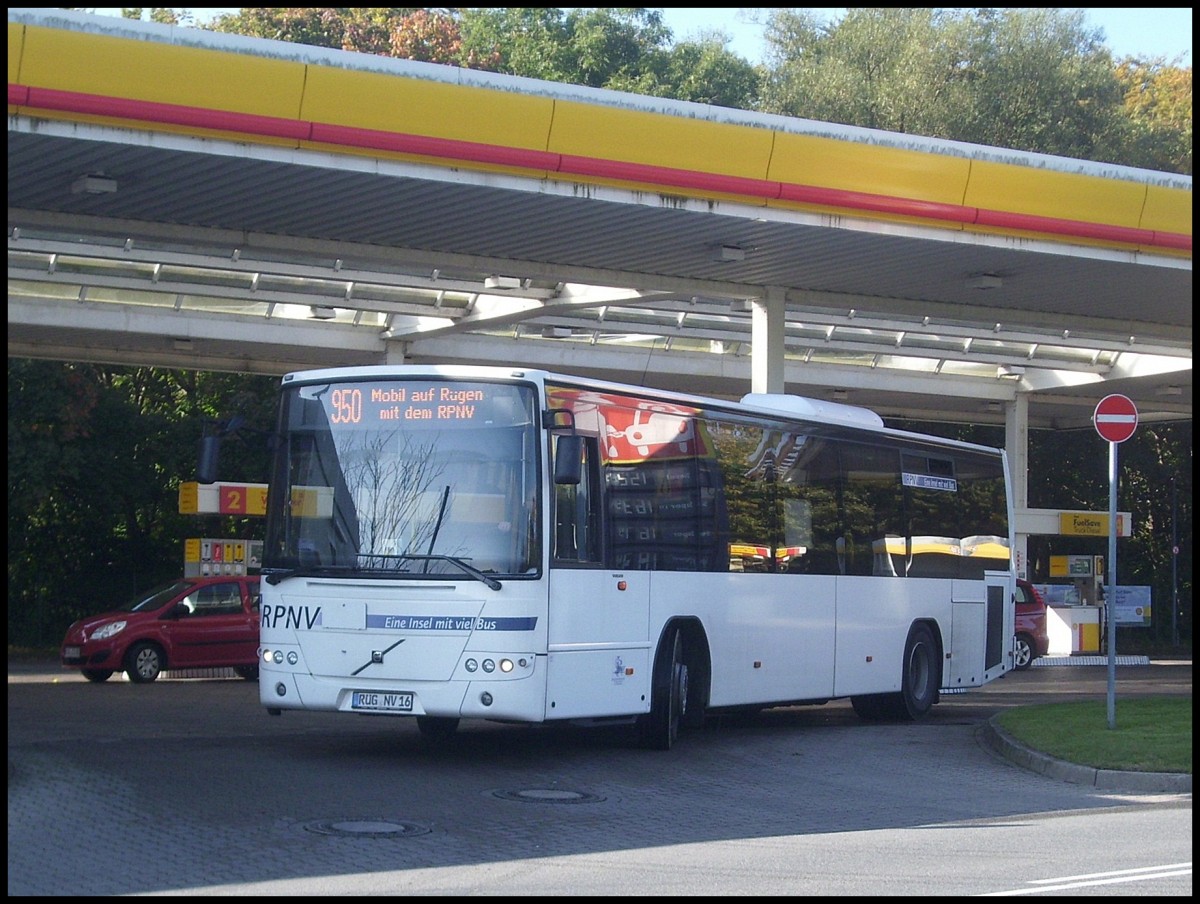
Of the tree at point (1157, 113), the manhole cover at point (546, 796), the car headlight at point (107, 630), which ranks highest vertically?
the tree at point (1157, 113)

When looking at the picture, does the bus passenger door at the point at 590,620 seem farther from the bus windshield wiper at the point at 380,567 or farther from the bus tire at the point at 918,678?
the bus tire at the point at 918,678

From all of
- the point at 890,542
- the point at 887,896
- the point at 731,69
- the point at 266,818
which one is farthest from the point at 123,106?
the point at 731,69

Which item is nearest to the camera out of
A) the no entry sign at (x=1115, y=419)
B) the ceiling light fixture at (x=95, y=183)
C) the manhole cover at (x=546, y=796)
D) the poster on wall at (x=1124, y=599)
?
the manhole cover at (x=546, y=796)

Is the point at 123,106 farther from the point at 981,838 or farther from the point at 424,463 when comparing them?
the point at 981,838

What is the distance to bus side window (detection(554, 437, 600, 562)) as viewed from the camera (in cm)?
1283

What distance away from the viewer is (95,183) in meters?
16.9

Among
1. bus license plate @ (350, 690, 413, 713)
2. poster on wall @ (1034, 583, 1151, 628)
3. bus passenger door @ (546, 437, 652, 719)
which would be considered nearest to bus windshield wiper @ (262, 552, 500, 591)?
bus passenger door @ (546, 437, 652, 719)

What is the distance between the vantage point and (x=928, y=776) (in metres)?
13.9

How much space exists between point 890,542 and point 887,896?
1042cm

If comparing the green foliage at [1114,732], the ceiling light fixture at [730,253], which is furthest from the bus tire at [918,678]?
the ceiling light fixture at [730,253]

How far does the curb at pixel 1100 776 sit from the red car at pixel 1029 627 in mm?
16987

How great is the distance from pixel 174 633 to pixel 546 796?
13.6m

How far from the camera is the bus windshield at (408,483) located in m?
12.5

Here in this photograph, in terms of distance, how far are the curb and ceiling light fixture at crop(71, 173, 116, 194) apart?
1120 cm
